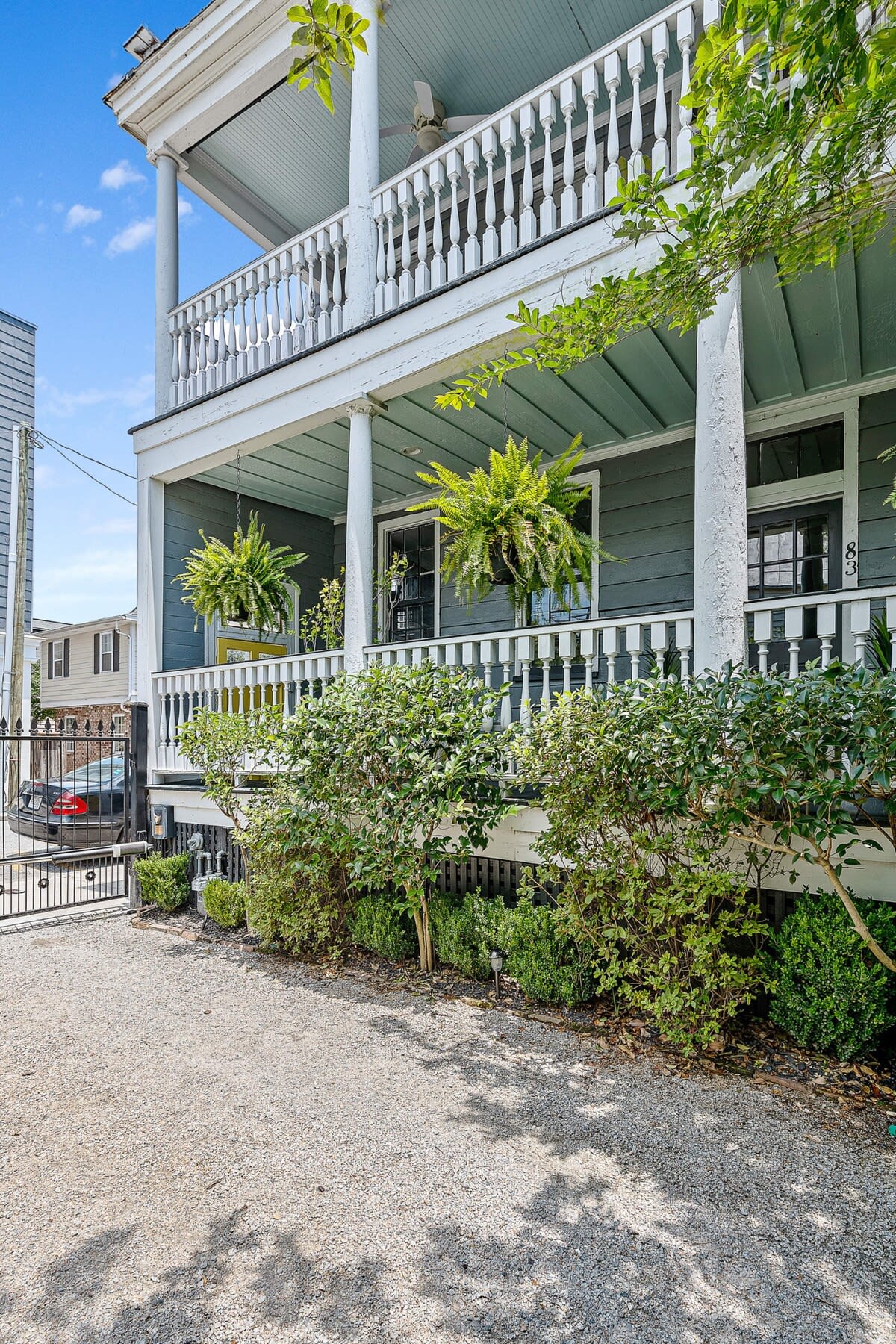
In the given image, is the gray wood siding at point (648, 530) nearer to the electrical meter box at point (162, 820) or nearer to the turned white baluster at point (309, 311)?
the turned white baluster at point (309, 311)

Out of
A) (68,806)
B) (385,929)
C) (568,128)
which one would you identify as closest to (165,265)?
(568,128)

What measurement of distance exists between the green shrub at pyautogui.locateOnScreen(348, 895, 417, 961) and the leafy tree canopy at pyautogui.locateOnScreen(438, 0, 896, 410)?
339cm

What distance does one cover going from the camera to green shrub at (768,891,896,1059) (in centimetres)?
301

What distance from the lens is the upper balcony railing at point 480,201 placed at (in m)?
4.11

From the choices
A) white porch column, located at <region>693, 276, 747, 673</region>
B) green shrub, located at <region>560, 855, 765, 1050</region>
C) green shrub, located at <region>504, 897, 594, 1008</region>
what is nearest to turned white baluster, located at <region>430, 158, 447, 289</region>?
white porch column, located at <region>693, 276, 747, 673</region>

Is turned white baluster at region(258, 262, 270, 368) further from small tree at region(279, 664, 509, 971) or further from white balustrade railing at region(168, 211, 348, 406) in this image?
small tree at region(279, 664, 509, 971)

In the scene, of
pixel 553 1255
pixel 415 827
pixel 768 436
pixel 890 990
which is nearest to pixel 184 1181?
pixel 553 1255

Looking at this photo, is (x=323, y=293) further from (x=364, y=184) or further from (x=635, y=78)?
(x=635, y=78)

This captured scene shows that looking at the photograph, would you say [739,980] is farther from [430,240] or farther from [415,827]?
[430,240]

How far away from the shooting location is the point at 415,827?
4.00 meters

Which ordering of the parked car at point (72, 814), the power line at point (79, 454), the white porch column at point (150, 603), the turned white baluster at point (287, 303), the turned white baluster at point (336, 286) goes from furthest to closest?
1. the power line at point (79, 454)
2. the parked car at point (72, 814)
3. the white porch column at point (150, 603)
4. the turned white baluster at point (287, 303)
5. the turned white baluster at point (336, 286)

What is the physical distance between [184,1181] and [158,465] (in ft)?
19.5

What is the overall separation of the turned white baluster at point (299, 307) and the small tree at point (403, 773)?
3.26 metres

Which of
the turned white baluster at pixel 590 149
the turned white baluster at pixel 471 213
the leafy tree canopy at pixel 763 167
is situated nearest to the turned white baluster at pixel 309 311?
the turned white baluster at pixel 471 213
